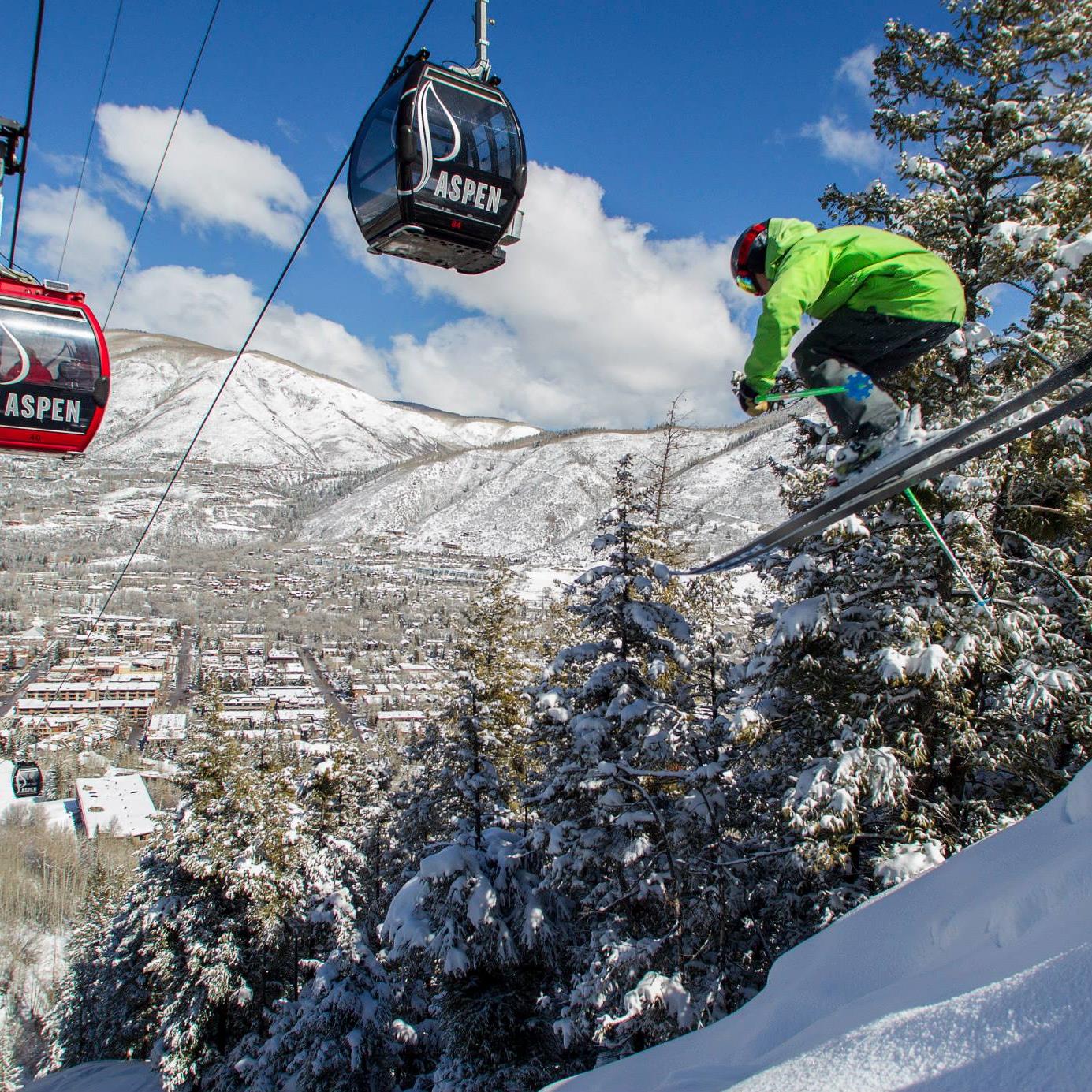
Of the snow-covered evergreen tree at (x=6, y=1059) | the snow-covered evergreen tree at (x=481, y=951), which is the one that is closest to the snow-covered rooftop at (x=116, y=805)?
the snow-covered evergreen tree at (x=6, y=1059)

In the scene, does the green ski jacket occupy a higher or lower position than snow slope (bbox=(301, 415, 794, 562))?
lower

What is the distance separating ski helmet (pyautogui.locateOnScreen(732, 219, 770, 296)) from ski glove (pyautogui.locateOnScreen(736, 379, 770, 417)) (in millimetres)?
682

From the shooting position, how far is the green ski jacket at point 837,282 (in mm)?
3586

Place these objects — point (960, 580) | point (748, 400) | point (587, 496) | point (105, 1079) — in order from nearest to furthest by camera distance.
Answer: point (748, 400)
point (960, 580)
point (105, 1079)
point (587, 496)

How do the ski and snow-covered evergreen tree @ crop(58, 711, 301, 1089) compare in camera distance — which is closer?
the ski

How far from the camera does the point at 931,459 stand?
15.3ft

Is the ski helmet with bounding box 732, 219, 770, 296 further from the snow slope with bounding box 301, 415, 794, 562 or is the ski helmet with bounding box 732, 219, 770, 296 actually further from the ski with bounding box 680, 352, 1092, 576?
the snow slope with bounding box 301, 415, 794, 562

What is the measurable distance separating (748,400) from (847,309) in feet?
3.71

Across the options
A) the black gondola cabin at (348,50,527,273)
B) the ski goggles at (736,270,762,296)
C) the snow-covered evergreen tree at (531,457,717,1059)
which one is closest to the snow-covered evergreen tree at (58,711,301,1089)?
the snow-covered evergreen tree at (531,457,717,1059)

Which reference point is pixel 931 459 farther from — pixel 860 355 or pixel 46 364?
pixel 46 364

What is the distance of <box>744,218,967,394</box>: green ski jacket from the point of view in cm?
359

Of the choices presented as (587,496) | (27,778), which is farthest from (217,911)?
(587,496)

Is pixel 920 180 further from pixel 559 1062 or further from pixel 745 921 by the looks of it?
pixel 559 1062

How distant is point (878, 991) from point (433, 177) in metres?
6.80
